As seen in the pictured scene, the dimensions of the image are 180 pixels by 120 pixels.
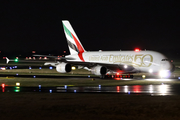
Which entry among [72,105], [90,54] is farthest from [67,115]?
[90,54]

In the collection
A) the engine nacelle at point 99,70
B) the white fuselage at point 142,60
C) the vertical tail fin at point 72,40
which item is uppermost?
the vertical tail fin at point 72,40

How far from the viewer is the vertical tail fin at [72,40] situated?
57469 millimetres

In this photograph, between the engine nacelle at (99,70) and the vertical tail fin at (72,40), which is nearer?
the engine nacelle at (99,70)

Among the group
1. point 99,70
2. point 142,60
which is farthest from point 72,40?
point 142,60

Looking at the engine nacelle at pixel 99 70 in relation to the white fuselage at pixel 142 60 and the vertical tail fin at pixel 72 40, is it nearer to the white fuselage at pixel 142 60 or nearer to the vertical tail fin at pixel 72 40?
→ the white fuselage at pixel 142 60

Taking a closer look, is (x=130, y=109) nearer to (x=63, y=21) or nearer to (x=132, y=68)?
(x=132, y=68)

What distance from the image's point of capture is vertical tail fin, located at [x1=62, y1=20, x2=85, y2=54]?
57469mm

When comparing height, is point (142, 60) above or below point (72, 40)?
below

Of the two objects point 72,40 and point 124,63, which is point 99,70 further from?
point 72,40

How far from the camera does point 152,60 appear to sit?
4741 cm

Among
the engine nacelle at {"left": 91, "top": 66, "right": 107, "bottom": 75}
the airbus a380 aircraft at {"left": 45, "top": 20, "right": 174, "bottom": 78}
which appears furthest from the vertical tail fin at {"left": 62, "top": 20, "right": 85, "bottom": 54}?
the engine nacelle at {"left": 91, "top": 66, "right": 107, "bottom": 75}

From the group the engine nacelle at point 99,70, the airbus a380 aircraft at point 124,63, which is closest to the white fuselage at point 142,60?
the airbus a380 aircraft at point 124,63

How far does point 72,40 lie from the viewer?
5759cm

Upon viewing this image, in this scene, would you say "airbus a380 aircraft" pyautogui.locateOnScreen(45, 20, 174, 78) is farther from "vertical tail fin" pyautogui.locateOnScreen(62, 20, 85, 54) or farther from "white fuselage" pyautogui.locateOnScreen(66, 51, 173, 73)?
"vertical tail fin" pyautogui.locateOnScreen(62, 20, 85, 54)
